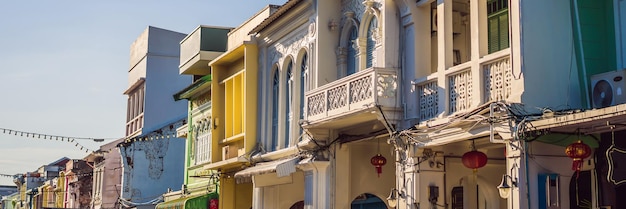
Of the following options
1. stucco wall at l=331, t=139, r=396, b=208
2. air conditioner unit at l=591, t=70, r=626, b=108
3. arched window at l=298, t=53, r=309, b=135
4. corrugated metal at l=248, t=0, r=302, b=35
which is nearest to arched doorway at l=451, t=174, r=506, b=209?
stucco wall at l=331, t=139, r=396, b=208

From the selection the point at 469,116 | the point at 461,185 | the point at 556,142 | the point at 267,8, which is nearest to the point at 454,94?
the point at 469,116

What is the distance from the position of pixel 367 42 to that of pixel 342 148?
2449mm

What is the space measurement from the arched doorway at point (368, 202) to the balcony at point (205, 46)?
26.2ft

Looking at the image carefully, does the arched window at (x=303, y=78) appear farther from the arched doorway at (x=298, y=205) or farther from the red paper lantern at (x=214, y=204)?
the red paper lantern at (x=214, y=204)

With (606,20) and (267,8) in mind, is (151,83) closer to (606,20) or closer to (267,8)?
(267,8)

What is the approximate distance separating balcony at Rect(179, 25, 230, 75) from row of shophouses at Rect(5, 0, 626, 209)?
42mm

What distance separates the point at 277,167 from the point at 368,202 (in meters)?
2.61

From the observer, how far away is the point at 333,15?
20438 millimetres

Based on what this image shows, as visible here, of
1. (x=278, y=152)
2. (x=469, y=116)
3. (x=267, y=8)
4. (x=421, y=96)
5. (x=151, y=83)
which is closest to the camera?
(x=469, y=116)

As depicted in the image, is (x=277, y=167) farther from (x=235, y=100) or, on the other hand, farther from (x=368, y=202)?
(x=235, y=100)

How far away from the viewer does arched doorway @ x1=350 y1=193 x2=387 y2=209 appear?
21703 mm

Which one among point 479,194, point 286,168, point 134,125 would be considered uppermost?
point 134,125

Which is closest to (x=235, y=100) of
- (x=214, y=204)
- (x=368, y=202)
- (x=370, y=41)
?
(x=214, y=204)

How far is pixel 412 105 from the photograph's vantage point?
17031 mm
